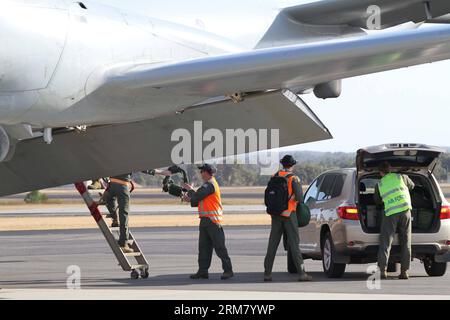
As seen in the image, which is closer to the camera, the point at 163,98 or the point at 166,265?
the point at 163,98

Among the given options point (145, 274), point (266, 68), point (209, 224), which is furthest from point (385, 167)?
point (266, 68)

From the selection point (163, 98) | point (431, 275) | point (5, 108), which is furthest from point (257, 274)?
point (5, 108)

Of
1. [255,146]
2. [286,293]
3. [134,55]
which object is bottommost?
[286,293]

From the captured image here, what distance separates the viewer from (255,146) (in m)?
14.5

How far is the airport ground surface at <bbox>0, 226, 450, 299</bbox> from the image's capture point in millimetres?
15281

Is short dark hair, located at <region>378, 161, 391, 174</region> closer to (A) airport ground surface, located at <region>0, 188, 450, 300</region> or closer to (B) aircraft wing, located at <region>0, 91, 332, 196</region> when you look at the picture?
(A) airport ground surface, located at <region>0, 188, 450, 300</region>

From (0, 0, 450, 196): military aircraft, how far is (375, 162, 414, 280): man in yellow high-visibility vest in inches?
111

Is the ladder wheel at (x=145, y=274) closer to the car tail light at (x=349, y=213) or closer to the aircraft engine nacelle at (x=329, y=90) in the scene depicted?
the car tail light at (x=349, y=213)

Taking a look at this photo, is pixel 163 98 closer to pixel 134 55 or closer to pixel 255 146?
pixel 134 55

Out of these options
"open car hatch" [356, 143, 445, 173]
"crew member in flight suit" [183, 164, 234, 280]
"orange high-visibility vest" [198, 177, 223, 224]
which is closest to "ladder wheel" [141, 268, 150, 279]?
"crew member in flight suit" [183, 164, 234, 280]

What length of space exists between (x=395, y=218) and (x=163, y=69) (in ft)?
19.9

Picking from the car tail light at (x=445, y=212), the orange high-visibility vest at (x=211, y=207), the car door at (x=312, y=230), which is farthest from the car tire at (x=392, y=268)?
the orange high-visibility vest at (x=211, y=207)
